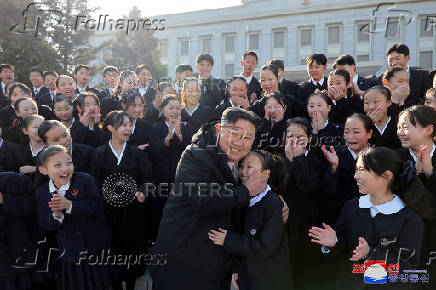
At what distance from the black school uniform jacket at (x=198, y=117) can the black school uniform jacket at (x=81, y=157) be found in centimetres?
158

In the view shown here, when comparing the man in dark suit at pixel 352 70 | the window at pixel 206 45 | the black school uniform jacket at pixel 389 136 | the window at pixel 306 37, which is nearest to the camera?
the black school uniform jacket at pixel 389 136

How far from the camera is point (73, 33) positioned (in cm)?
2616

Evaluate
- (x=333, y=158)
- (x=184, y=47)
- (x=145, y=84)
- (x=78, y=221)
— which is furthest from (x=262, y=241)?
(x=184, y=47)

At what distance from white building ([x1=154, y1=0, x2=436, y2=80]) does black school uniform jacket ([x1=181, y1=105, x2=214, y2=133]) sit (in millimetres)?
26647

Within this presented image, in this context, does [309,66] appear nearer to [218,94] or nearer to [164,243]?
[218,94]

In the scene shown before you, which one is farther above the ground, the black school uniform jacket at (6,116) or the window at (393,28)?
the window at (393,28)

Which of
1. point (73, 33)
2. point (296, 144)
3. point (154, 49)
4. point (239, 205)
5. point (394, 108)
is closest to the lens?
point (239, 205)

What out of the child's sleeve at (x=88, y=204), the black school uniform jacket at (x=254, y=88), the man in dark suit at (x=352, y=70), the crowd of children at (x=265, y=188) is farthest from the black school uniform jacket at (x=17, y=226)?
the man in dark suit at (x=352, y=70)

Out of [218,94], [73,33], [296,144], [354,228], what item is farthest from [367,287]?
[73,33]

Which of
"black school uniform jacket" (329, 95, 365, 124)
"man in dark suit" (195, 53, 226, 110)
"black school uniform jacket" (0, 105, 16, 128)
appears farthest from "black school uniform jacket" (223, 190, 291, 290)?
"black school uniform jacket" (0, 105, 16, 128)

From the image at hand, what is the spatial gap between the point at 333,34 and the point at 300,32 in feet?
9.47

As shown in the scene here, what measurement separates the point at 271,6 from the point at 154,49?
11372mm

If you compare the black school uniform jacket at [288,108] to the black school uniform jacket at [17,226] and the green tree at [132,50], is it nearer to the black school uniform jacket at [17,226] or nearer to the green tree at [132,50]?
the black school uniform jacket at [17,226]

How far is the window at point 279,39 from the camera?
37438mm
